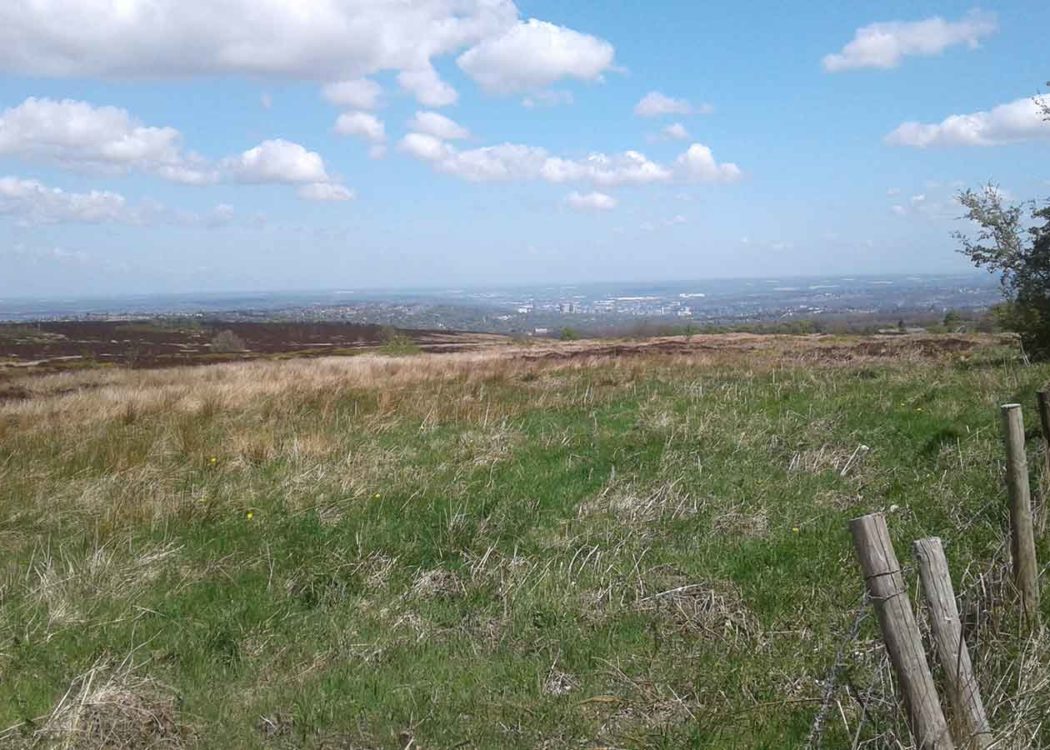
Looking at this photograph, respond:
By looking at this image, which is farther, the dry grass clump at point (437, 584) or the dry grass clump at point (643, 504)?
the dry grass clump at point (643, 504)

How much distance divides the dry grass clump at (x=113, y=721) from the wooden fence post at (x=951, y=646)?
3.18 metres

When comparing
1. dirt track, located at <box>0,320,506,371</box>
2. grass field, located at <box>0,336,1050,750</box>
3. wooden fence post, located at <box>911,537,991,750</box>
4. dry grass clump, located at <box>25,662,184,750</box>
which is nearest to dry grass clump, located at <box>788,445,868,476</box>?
grass field, located at <box>0,336,1050,750</box>

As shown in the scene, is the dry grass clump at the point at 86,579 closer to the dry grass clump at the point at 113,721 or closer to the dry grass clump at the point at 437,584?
the dry grass clump at the point at 113,721

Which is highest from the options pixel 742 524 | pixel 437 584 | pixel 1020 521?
pixel 1020 521

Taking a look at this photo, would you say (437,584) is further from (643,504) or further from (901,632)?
(901,632)

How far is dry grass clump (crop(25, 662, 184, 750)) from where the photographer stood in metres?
3.61

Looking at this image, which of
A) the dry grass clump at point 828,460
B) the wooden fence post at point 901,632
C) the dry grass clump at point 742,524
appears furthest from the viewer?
the dry grass clump at point 828,460

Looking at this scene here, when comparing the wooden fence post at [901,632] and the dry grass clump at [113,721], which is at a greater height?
the wooden fence post at [901,632]

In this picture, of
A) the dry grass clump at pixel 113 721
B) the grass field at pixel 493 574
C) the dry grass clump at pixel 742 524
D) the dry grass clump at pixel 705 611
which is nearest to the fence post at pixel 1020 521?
the grass field at pixel 493 574

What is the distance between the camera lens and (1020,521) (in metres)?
3.87

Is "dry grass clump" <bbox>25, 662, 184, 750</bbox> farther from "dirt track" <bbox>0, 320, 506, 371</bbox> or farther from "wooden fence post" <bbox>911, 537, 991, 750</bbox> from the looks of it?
"dirt track" <bbox>0, 320, 506, 371</bbox>

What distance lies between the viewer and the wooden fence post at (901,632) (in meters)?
2.80

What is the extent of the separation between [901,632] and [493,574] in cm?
321

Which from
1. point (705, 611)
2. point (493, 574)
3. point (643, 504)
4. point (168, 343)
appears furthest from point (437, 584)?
point (168, 343)
